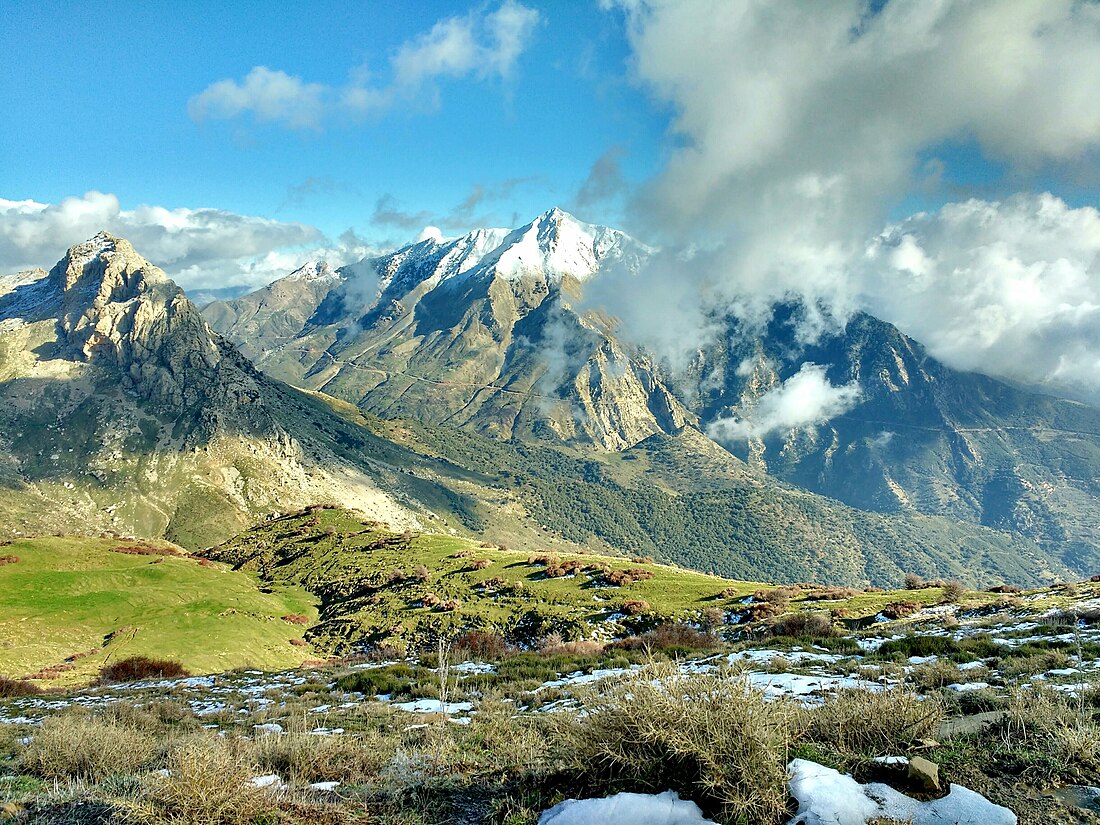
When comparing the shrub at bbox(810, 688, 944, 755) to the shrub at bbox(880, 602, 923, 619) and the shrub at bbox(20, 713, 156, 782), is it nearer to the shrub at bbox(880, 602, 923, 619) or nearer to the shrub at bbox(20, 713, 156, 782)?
Answer: the shrub at bbox(20, 713, 156, 782)

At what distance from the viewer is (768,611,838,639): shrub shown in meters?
20.5

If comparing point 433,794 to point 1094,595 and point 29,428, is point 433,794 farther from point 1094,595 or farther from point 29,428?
point 29,428

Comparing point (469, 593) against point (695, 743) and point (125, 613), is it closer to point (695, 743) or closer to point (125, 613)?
point (125, 613)

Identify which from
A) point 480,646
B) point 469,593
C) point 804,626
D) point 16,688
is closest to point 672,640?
point 804,626

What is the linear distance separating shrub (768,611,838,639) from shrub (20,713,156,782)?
1872cm

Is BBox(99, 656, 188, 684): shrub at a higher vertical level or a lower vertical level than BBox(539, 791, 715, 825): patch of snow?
lower

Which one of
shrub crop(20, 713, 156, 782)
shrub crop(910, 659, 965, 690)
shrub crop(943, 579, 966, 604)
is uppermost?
shrub crop(910, 659, 965, 690)

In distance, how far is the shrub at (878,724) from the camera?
638cm

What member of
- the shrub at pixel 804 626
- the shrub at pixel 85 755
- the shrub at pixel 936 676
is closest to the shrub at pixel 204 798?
the shrub at pixel 85 755

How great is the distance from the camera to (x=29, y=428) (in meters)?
197

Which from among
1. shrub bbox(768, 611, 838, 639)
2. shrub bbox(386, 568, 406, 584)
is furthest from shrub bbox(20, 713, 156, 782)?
shrub bbox(386, 568, 406, 584)

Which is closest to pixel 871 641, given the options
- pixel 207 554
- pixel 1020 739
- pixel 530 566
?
pixel 1020 739

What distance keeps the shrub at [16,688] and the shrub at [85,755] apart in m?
18.8

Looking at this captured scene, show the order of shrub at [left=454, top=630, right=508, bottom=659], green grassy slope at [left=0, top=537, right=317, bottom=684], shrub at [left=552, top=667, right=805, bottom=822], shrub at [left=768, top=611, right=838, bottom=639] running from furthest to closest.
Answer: green grassy slope at [left=0, top=537, right=317, bottom=684]
shrub at [left=454, top=630, right=508, bottom=659]
shrub at [left=768, top=611, right=838, bottom=639]
shrub at [left=552, top=667, right=805, bottom=822]
